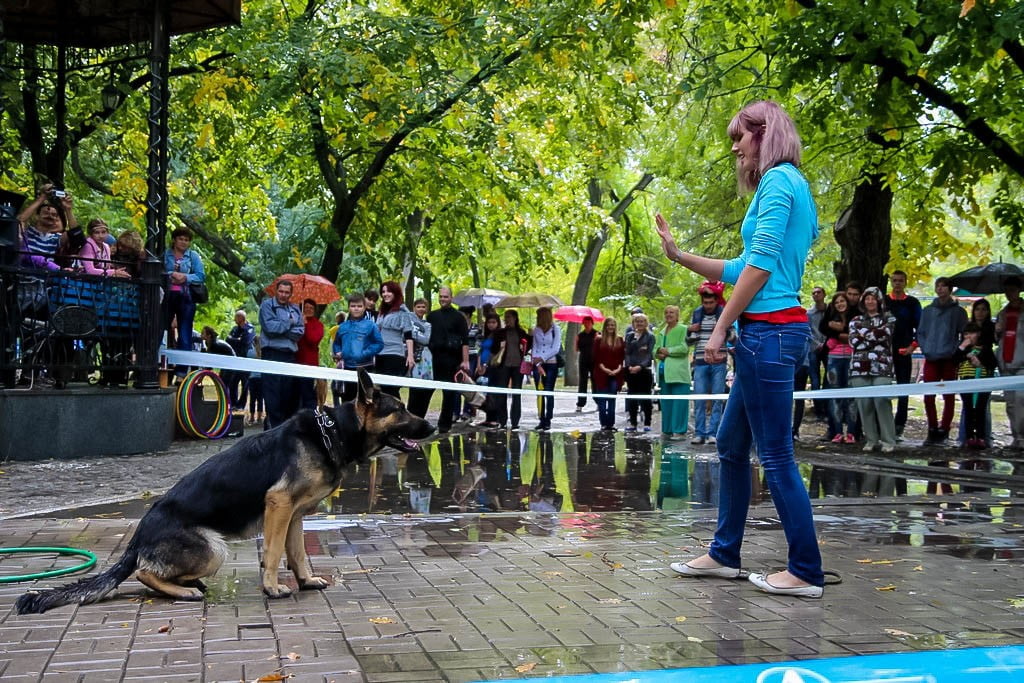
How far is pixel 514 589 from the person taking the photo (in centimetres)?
593

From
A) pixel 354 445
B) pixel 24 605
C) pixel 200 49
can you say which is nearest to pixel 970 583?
pixel 354 445

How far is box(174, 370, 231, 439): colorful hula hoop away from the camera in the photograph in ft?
48.6

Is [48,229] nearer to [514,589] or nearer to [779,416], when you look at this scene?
[514,589]

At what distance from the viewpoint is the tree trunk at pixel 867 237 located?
770 inches

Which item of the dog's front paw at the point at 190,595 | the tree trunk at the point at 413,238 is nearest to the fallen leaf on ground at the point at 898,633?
the dog's front paw at the point at 190,595

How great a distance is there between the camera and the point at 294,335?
47.8 ft

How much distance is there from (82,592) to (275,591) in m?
0.91

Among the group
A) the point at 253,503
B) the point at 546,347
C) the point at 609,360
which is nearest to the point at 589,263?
the point at 546,347

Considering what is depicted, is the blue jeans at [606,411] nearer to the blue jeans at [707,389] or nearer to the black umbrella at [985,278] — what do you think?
the blue jeans at [707,389]

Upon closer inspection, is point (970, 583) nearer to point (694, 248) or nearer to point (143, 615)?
point (143, 615)

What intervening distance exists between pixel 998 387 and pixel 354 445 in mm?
6778

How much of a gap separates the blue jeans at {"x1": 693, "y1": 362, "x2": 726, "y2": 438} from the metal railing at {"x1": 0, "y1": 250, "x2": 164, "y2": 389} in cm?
743

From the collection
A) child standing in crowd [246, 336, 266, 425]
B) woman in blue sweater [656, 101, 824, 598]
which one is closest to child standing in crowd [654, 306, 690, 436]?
child standing in crowd [246, 336, 266, 425]

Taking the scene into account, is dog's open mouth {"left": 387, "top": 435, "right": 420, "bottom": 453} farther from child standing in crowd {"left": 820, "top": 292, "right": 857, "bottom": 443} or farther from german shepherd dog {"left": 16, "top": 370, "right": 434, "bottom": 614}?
child standing in crowd {"left": 820, "top": 292, "right": 857, "bottom": 443}
